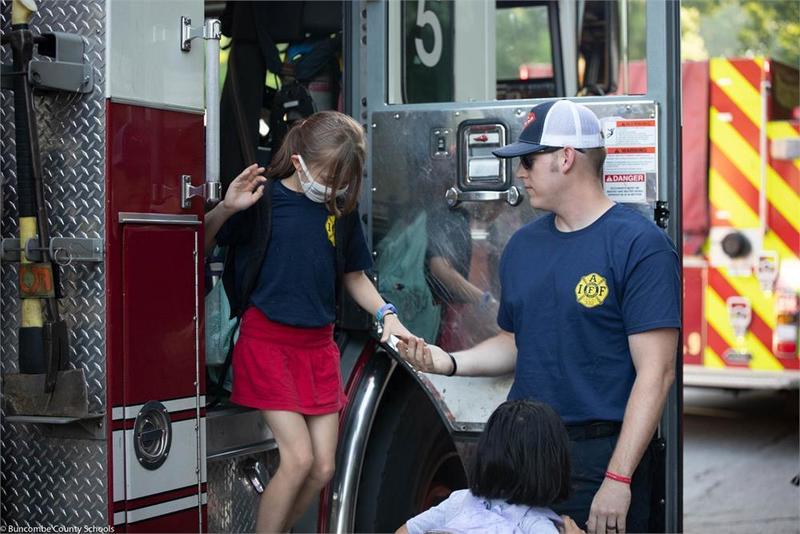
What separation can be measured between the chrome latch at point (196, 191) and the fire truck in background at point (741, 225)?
564 centimetres

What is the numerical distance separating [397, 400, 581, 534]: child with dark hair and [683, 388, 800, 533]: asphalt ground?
12.5 ft

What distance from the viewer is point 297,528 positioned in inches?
148

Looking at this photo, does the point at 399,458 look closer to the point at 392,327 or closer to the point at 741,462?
the point at 392,327

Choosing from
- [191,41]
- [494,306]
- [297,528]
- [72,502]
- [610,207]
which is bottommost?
[297,528]

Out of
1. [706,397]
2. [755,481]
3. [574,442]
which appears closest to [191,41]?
[574,442]

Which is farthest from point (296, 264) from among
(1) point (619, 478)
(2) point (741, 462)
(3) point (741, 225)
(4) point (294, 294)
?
(3) point (741, 225)

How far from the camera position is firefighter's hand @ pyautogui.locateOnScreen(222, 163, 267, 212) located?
3301mm

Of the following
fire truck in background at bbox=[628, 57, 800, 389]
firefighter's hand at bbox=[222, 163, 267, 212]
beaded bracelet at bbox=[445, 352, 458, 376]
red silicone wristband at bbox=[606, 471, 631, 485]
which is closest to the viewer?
red silicone wristband at bbox=[606, 471, 631, 485]

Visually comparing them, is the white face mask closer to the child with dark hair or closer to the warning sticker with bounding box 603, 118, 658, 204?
the warning sticker with bounding box 603, 118, 658, 204

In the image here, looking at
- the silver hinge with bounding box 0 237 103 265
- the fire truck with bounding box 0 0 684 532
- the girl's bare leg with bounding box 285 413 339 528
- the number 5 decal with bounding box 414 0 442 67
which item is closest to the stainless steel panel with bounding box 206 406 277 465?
the fire truck with bounding box 0 0 684 532

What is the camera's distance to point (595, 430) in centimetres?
311

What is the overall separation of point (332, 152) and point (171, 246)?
60 cm

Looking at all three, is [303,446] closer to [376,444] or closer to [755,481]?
[376,444]

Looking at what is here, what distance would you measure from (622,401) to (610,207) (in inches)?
19.6
